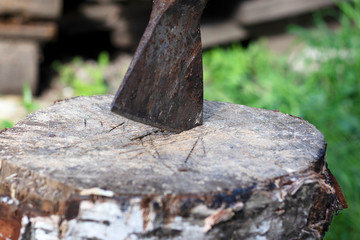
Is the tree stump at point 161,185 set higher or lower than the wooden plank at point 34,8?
lower

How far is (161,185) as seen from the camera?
1.18m

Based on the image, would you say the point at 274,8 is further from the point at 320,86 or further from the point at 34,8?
the point at 34,8

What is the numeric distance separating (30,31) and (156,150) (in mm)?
2742

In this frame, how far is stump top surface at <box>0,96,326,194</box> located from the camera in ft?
3.97

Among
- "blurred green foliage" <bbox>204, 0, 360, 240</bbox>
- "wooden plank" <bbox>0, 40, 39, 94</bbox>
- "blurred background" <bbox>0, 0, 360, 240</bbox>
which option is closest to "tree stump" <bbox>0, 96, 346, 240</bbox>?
"blurred green foliage" <bbox>204, 0, 360, 240</bbox>

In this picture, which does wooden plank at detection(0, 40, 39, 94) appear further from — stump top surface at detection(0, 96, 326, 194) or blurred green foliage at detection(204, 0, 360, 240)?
stump top surface at detection(0, 96, 326, 194)

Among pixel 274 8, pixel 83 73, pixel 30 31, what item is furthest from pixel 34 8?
pixel 274 8

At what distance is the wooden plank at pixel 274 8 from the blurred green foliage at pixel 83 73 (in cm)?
129

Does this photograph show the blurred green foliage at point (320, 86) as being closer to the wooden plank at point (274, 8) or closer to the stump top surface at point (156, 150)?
the wooden plank at point (274, 8)

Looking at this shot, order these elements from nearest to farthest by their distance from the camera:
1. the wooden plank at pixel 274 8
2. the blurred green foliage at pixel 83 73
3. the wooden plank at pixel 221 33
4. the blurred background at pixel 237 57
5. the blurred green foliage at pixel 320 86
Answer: the blurred green foliage at pixel 320 86 < the blurred background at pixel 237 57 < the blurred green foliage at pixel 83 73 < the wooden plank at pixel 274 8 < the wooden plank at pixel 221 33

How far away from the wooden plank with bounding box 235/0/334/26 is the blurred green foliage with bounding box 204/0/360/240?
0.15 metres

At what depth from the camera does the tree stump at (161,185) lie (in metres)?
1.16

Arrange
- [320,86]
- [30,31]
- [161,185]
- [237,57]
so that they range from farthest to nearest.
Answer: [237,57] → [30,31] → [320,86] → [161,185]

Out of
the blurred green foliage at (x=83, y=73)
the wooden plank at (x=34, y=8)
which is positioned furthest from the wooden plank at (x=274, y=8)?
the wooden plank at (x=34, y=8)
